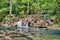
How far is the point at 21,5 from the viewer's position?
48.8 meters

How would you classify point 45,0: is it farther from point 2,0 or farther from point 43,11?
point 2,0

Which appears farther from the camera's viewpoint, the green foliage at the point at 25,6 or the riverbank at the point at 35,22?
the green foliage at the point at 25,6

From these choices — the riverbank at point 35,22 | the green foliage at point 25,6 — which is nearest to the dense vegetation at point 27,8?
the green foliage at point 25,6

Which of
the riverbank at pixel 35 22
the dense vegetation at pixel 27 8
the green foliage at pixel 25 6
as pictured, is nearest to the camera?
the riverbank at pixel 35 22

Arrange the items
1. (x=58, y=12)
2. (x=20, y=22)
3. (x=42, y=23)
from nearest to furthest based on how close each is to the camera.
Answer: (x=42, y=23) < (x=20, y=22) < (x=58, y=12)

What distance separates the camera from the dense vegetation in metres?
43.4

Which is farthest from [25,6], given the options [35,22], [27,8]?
[35,22]

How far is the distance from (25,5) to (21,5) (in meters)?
2.11

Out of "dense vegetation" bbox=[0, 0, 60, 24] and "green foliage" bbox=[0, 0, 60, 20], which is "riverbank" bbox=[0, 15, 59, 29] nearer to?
"dense vegetation" bbox=[0, 0, 60, 24]

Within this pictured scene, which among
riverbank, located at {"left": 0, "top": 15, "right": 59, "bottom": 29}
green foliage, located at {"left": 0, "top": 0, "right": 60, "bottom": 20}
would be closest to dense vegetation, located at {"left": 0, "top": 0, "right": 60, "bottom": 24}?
green foliage, located at {"left": 0, "top": 0, "right": 60, "bottom": 20}

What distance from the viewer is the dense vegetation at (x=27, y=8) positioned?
43438mm

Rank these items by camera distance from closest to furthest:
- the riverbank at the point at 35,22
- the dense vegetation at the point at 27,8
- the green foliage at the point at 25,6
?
the riverbank at the point at 35,22, the dense vegetation at the point at 27,8, the green foliage at the point at 25,6

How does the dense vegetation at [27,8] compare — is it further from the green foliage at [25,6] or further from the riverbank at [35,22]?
the riverbank at [35,22]

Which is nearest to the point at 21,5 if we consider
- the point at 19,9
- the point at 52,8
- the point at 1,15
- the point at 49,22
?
the point at 19,9
